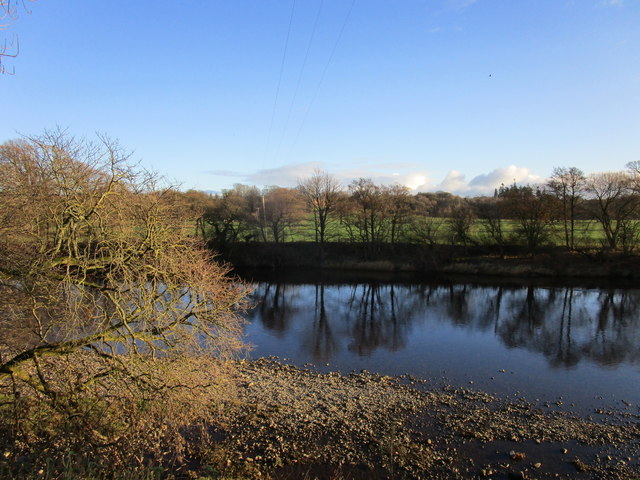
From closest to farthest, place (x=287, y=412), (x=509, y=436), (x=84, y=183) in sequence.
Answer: (x=84, y=183) < (x=509, y=436) < (x=287, y=412)

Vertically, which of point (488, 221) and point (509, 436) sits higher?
point (488, 221)

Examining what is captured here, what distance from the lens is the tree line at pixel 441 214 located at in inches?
1300

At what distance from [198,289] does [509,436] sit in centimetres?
798

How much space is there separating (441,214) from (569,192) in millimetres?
10332

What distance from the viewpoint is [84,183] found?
887 cm

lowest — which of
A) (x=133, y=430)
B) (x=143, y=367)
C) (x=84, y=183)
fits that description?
(x=133, y=430)

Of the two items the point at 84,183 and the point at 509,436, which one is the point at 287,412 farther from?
the point at 84,183

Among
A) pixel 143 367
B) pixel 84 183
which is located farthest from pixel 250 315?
pixel 84 183

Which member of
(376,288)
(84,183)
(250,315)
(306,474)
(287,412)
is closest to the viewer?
(306,474)

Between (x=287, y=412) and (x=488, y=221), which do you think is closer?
(x=287, y=412)

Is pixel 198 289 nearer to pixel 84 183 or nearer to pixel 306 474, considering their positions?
pixel 84 183

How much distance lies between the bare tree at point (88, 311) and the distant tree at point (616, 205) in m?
33.4

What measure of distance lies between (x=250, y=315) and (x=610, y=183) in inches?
1149

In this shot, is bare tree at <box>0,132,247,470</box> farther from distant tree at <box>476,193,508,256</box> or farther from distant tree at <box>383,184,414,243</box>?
distant tree at <box>476,193,508,256</box>
